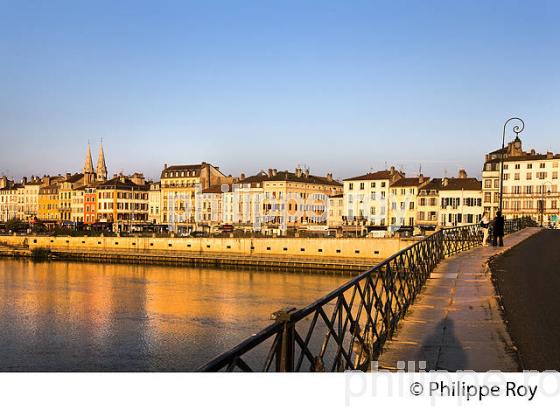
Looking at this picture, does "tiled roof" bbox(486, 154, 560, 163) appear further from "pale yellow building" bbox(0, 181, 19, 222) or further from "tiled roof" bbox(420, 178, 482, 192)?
"pale yellow building" bbox(0, 181, 19, 222)

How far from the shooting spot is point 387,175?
68938 millimetres

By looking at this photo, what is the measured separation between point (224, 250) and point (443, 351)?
47162 millimetres

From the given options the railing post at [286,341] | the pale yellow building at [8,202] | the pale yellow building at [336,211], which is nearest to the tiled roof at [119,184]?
the pale yellow building at [8,202]

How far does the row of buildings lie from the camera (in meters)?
59.3

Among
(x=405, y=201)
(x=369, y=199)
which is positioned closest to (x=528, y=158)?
(x=405, y=201)

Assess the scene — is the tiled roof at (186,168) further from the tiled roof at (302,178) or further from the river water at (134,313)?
the river water at (134,313)

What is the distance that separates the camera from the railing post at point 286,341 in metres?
3.71

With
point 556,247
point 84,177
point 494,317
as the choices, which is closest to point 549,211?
point 556,247

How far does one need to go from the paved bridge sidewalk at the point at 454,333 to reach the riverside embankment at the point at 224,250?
34847 mm

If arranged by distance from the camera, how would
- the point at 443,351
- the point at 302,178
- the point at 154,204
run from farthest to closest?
the point at 154,204 → the point at 302,178 → the point at 443,351

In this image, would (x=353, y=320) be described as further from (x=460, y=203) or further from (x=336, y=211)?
(x=336, y=211)

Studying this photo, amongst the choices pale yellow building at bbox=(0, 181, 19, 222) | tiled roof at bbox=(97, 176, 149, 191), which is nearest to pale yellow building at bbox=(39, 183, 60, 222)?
pale yellow building at bbox=(0, 181, 19, 222)

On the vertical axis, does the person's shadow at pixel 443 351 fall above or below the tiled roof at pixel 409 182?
below

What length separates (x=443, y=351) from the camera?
6.20m
